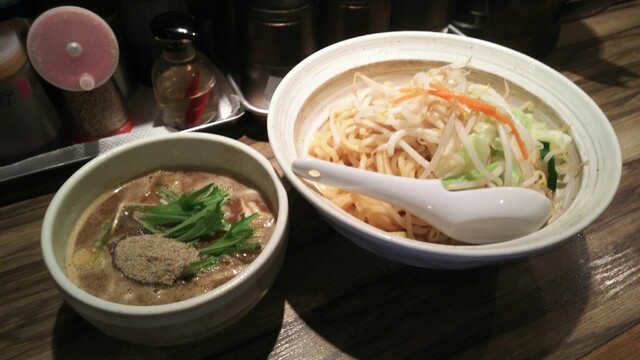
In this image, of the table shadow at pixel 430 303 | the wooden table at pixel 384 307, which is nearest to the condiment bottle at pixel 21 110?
the wooden table at pixel 384 307

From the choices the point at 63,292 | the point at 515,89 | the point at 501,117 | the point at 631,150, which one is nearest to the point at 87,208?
the point at 63,292

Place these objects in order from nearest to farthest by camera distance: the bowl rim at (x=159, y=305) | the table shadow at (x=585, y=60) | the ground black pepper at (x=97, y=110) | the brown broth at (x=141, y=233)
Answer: the bowl rim at (x=159, y=305) < the brown broth at (x=141, y=233) < the ground black pepper at (x=97, y=110) < the table shadow at (x=585, y=60)

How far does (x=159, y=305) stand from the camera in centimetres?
63

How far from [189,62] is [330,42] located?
427 millimetres

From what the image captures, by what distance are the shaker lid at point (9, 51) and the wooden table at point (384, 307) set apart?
0.29 m

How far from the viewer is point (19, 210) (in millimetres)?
1017

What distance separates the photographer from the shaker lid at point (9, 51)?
0.93 meters

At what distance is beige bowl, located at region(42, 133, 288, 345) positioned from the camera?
2.05 ft

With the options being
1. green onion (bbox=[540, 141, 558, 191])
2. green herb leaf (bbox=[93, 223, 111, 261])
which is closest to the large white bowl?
green onion (bbox=[540, 141, 558, 191])

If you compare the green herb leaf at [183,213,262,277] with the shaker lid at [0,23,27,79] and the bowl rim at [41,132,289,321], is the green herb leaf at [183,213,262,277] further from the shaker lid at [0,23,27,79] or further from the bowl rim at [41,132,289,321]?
the shaker lid at [0,23,27,79]

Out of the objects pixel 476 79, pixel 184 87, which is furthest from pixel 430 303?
pixel 184 87

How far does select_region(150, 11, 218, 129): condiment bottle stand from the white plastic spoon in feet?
1.70

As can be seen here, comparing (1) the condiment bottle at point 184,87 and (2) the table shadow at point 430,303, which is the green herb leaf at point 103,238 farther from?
(1) the condiment bottle at point 184,87

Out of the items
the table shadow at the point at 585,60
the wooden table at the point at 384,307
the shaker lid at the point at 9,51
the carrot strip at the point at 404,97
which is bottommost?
the wooden table at the point at 384,307
